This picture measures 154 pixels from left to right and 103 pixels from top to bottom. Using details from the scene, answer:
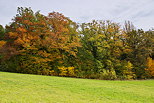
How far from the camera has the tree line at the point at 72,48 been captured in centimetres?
2045

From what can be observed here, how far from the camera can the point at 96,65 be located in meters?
23.7

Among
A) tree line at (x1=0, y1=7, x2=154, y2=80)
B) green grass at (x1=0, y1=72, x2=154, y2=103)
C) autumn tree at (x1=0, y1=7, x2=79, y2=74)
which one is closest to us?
green grass at (x1=0, y1=72, x2=154, y2=103)

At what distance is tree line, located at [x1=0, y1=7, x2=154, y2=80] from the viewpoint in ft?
67.1

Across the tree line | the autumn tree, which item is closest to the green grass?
the autumn tree

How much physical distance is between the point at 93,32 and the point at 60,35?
7566 millimetres

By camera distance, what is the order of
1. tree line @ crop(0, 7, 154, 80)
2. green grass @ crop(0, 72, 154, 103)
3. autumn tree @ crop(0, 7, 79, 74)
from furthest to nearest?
tree line @ crop(0, 7, 154, 80) → autumn tree @ crop(0, 7, 79, 74) → green grass @ crop(0, 72, 154, 103)

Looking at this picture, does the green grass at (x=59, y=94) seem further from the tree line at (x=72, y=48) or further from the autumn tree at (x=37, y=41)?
the tree line at (x=72, y=48)

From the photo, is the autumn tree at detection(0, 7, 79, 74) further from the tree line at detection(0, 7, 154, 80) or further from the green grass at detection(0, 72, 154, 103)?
the green grass at detection(0, 72, 154, 103)

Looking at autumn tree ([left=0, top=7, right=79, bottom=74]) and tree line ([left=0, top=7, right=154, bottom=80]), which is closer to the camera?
autumn tree ([left=0, top=7, right=79, bottom=74])

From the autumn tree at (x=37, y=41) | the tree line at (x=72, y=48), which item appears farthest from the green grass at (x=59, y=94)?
the tree line at (x=72, y=48)

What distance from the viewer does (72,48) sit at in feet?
78.5

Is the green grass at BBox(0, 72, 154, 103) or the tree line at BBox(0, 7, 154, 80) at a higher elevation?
the tree line at BBox(0, 7, 154, 80)

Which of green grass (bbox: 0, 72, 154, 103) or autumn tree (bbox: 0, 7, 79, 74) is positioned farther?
autumn tree (bbox: 0, 7, 79, 74)

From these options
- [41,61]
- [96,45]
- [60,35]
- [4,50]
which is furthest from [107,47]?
[4,50]
